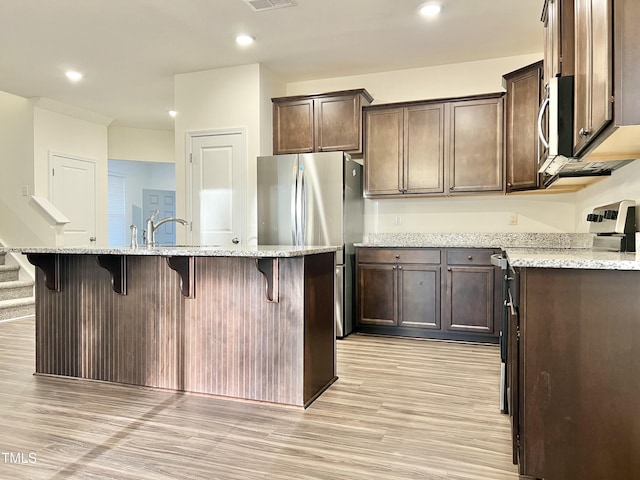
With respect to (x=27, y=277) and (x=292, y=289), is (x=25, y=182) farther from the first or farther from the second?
(x=292, y=289)

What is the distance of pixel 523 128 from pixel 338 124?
1.74 m

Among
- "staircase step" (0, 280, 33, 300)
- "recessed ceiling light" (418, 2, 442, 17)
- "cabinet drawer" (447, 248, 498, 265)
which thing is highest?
"recessed ceiling light" (418, 2, 442, 17)

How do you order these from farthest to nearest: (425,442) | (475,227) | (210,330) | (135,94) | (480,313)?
(135,94) < (475,227) < (480,313) < (210,330) < (425,442)

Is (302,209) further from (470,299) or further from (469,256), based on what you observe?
(470,299)

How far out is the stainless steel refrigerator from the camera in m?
4.42

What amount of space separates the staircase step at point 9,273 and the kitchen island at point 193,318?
3228 mm

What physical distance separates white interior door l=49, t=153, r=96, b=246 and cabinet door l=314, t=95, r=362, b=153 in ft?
12.4

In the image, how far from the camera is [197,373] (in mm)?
2891

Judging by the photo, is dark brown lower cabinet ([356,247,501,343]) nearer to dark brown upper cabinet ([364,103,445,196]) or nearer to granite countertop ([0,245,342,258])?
dark brown upper cabinet ([364,103,445,196])

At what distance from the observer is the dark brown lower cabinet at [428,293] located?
4.20 m

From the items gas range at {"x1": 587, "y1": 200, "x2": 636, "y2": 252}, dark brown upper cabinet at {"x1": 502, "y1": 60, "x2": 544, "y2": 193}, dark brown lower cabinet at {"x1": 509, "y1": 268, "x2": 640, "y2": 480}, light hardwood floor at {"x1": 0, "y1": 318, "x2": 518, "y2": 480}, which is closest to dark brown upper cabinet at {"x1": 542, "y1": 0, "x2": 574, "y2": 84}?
gas range at {"x1": 587, "y1": 200, "x2": 636, "y2": 252}

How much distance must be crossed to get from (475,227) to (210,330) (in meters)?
2.99

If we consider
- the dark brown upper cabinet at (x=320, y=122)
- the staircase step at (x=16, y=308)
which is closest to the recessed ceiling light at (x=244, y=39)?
the dark brown upper cabinet at (x=320, y=122)

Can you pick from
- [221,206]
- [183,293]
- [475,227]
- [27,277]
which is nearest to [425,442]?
[183,293]
